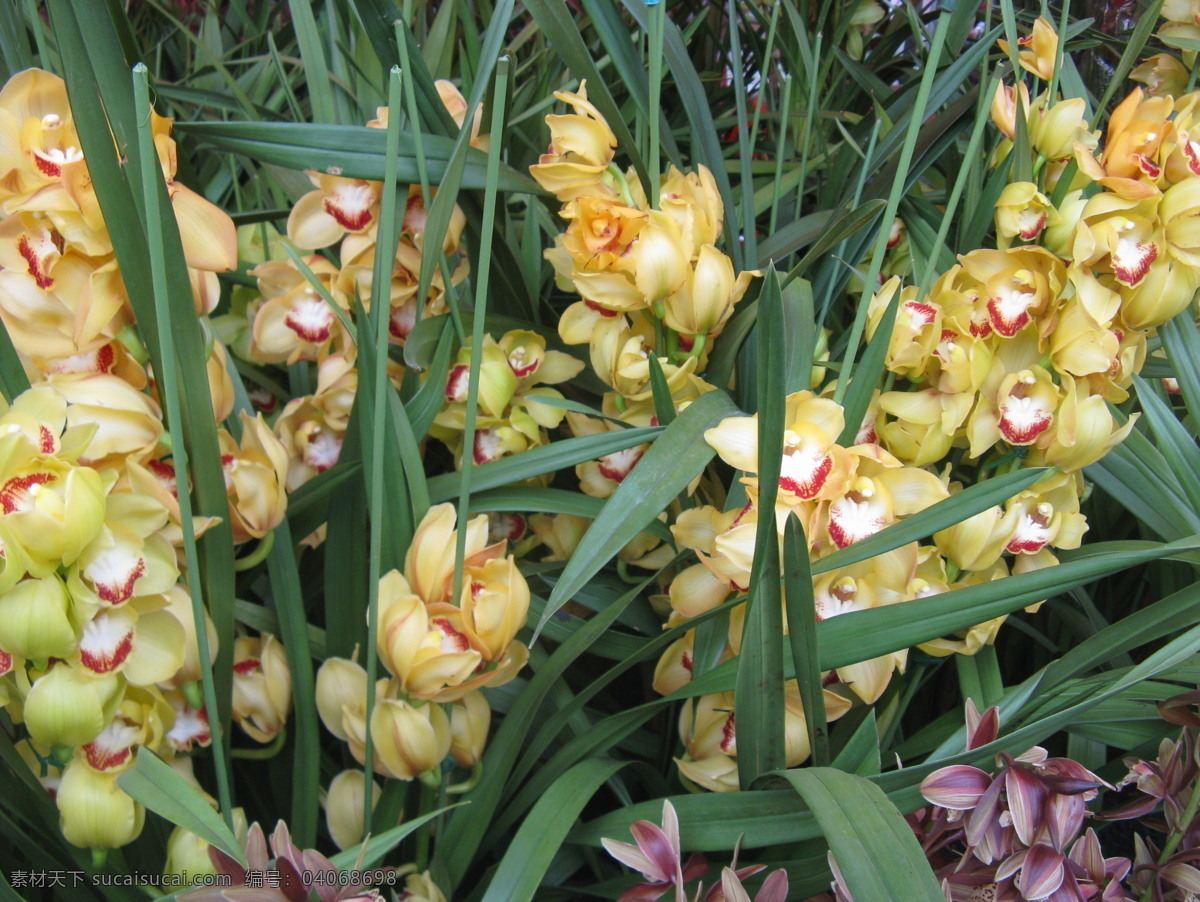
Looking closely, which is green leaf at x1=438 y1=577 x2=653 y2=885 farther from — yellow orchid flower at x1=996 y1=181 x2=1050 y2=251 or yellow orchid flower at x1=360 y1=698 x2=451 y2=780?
yellow orchid flower at x1=996 y1=181 x2=1050 y2=251

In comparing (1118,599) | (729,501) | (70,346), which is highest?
(70,346)

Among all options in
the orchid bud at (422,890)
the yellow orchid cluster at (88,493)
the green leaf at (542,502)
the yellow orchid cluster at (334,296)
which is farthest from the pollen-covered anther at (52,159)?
the orchid bud at (422,890)

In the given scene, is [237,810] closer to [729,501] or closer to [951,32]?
[729,501]

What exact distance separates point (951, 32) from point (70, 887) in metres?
0.70

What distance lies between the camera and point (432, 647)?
1.13 ft

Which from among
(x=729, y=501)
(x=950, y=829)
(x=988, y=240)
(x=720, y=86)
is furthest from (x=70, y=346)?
(x=720, y=86)

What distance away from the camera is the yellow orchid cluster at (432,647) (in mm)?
348

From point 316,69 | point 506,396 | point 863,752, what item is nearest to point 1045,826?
point 863,752

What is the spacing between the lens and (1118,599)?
57 centimetres

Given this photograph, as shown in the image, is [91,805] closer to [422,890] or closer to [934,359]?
[422,890]

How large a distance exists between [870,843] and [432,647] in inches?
6.6

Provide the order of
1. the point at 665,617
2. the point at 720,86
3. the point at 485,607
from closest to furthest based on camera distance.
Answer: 1. the point at 485,607
2. the point at 665,617
3. the point at 720,86

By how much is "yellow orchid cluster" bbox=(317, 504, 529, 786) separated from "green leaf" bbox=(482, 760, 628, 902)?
0.05 meters

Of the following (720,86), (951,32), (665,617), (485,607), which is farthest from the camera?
(720,86)
